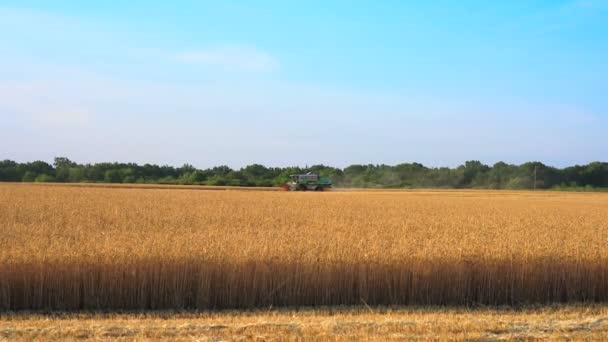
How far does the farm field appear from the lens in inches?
282

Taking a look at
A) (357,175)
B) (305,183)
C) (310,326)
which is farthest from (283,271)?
(357,175)

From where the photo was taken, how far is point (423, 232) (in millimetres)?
15273

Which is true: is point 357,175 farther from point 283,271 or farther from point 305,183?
point 283,271

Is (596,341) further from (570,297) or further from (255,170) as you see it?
(255,170)

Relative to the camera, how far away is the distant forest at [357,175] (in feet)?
245

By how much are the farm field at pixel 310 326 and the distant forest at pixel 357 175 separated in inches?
2399

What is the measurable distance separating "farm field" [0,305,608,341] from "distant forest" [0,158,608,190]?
200ft

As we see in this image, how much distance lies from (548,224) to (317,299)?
11173 millimetres

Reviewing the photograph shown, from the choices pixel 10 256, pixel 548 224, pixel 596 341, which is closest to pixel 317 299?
pixel 596 341

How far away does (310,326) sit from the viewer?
298 inches

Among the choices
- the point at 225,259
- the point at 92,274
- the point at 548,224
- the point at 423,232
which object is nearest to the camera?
the point at 92,274

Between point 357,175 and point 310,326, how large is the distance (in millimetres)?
88137

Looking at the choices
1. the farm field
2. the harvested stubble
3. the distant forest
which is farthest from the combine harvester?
the farm field

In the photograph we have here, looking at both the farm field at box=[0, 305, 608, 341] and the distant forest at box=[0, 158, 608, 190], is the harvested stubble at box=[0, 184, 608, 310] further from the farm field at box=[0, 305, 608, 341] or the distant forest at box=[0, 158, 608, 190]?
the distant forest at box=[0, 158, 608, 190]
